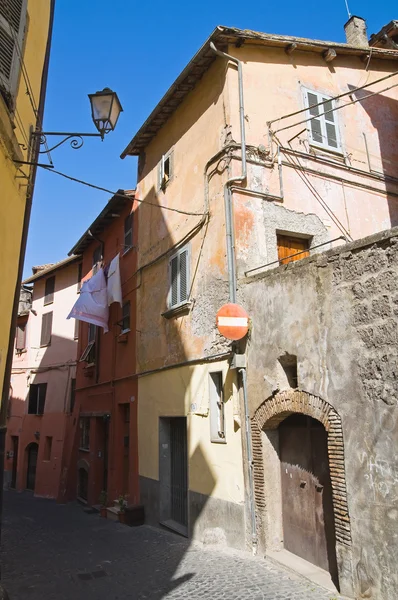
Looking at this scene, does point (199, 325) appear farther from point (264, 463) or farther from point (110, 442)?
point (110, 442)

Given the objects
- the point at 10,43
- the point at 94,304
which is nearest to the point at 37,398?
the point at 94,304

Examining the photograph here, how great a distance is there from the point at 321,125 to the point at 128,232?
6.88 metres

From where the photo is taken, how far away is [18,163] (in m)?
6.85

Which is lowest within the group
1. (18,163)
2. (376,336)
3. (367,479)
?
(367,479)

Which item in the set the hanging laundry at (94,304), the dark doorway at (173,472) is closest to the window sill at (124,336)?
the hanging laundry at (94,304)

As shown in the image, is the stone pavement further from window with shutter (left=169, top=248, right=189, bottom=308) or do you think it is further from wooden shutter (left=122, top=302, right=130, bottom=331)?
wooden shutter (left=122, top=302, right=130, bottom=331)

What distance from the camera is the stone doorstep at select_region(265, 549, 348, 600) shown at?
6.17 meters

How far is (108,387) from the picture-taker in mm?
14898

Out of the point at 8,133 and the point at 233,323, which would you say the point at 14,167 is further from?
the point at 233,323

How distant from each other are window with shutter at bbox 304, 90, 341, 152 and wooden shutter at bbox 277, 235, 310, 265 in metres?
2.34

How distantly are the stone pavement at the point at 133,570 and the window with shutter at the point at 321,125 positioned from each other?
852 cm

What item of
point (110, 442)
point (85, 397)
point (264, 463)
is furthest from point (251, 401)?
point (85, 397)

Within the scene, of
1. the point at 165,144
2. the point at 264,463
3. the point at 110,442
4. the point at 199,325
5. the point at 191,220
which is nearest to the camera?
the point at 264,463

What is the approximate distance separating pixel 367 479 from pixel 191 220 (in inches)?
267
